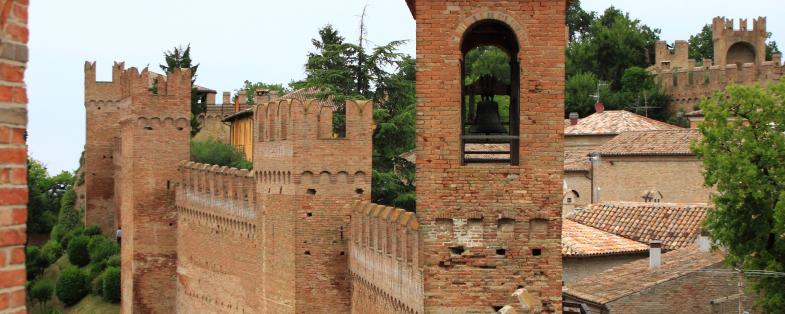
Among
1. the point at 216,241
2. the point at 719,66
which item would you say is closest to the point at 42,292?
the point at 216,241

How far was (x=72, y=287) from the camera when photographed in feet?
151

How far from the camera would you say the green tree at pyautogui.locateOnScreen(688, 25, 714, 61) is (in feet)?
296

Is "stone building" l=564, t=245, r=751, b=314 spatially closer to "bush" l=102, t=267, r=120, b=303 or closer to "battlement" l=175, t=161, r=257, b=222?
"battlement" l=175, t=161, r=257, b=222

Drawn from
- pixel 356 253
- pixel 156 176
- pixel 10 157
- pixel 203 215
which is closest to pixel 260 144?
pixel 356 253

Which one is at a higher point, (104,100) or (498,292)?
(104,100)

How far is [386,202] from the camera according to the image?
3422cm

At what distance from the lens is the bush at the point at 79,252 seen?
4928cm

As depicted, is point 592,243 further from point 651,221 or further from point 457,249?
point 457,249

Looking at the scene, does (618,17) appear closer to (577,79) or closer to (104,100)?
(577,79)

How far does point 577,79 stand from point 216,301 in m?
41.2

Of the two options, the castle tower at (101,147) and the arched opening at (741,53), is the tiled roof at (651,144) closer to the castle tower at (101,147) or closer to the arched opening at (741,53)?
the castle tower at (101,147)

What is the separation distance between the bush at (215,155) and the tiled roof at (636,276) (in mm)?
16922

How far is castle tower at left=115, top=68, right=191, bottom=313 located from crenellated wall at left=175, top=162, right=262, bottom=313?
24.3 inches

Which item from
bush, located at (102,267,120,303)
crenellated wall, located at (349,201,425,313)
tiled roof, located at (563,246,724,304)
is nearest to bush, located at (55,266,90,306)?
bush, located at (102,267,120,303)
